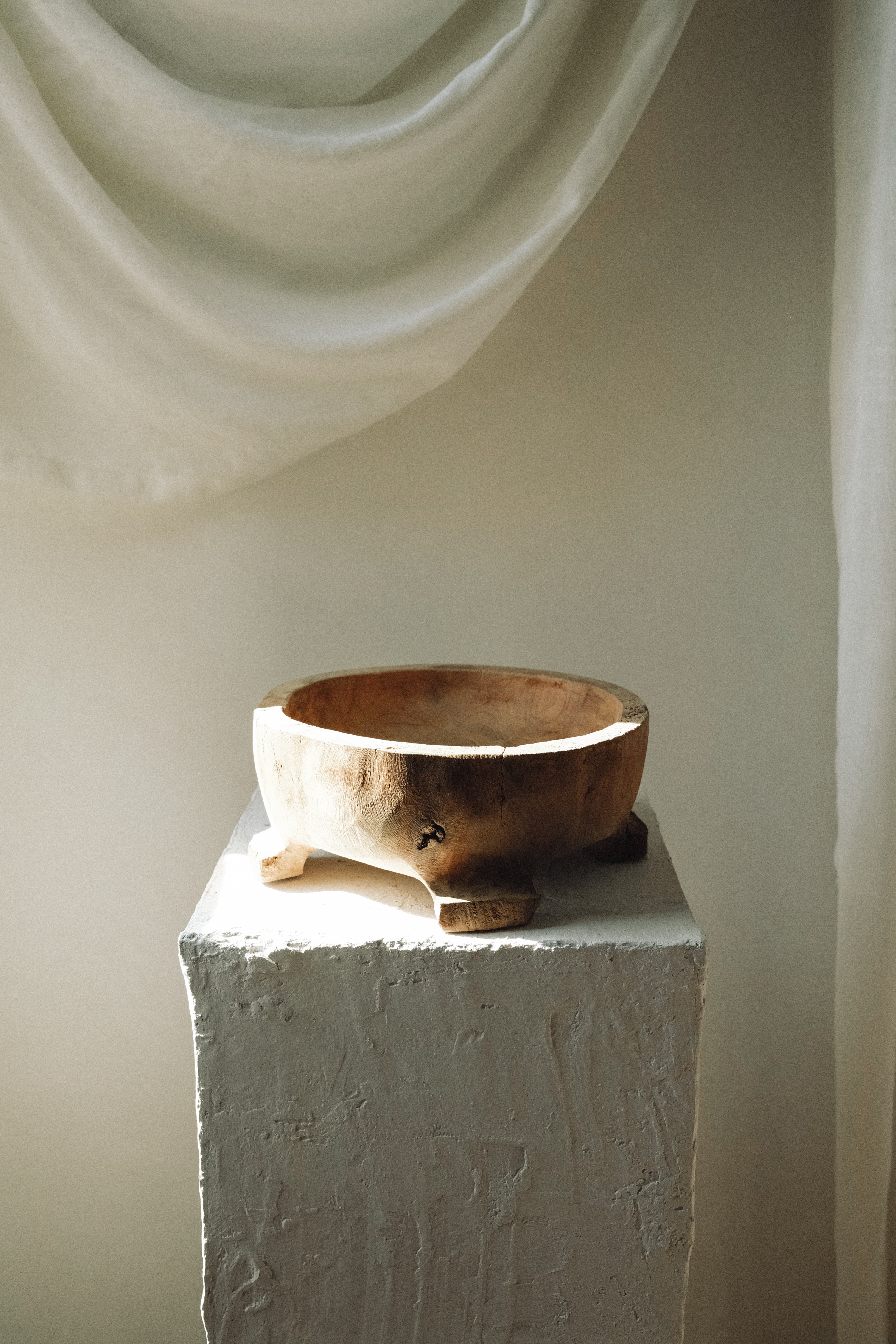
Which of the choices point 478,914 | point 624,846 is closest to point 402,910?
point 478,914

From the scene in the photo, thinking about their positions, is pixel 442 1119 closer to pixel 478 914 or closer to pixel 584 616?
pixel 478 914

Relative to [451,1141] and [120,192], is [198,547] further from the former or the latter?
[451,1141]

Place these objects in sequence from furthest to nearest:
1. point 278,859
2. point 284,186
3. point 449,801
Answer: point 284,186 < point 278,859 < point 449,801

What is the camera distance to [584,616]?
44.7 inches

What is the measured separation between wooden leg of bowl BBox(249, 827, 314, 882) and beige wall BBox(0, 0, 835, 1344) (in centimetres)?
39

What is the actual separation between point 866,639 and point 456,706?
367mm

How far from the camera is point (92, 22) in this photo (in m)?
0.85

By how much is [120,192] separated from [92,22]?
13cm

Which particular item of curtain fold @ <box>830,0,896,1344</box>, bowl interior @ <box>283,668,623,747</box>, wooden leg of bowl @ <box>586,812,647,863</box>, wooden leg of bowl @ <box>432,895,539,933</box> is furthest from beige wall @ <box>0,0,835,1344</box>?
wooden leg of bowl @ <box>432,895,539,933</box>

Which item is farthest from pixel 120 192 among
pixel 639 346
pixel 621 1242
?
pixel 621 1242

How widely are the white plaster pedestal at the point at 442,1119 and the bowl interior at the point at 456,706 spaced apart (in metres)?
0.18

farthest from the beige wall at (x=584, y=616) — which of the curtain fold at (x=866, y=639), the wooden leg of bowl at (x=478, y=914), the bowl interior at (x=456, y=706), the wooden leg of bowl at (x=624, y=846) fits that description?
the wooden leg of bowl at (x=478, y=914)

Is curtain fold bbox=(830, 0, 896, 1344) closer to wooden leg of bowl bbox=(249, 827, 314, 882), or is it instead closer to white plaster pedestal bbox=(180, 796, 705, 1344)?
white plaster pedestal bbox=(180, 796, 705, 1344)

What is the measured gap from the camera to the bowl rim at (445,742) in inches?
26.1
